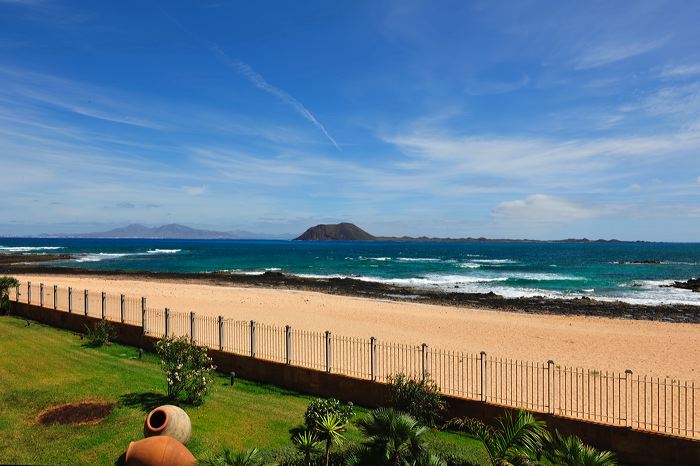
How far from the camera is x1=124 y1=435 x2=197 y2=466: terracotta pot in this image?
25.1ft

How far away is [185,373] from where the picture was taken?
12.0 meters

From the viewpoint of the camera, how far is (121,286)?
47625 millimetres

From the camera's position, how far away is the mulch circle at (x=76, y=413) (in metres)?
10.5

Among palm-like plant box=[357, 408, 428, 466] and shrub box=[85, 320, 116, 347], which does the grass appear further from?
palm-like plant box=[357, 408, 428, 466]

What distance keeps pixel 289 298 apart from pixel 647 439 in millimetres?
33259

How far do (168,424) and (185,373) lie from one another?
3.30m

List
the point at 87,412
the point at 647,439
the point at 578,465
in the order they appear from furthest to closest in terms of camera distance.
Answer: the point at 87,412 → the point at 647,439 → the point at 578,465

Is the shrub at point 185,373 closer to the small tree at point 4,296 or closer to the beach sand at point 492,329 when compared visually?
the beach sand at point 492,329

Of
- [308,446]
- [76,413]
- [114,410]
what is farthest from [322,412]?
[76,413]

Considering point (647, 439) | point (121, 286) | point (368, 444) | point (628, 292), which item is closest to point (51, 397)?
point (368, 444)

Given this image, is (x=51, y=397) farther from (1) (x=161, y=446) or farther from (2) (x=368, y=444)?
(2) (x=368, y=444)

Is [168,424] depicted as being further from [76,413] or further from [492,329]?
[492,329]

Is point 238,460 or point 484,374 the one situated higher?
point 238,460

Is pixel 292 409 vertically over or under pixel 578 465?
under
